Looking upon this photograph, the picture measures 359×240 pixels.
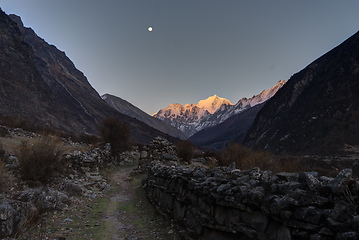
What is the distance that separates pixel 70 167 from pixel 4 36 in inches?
3047

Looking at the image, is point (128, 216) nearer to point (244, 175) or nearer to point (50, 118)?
point (244, 175)

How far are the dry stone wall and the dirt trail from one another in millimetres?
1264

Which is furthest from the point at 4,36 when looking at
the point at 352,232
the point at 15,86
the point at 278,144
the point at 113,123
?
the point at 278,144

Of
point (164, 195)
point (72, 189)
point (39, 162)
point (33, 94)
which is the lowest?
point (72, 189)

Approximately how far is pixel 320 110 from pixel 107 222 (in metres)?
84.8

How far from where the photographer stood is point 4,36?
6738cm

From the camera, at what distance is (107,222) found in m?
7.32

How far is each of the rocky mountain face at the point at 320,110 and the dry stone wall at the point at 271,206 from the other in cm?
6378

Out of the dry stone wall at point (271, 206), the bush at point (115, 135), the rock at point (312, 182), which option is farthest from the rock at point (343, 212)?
the bush at point (115, 135)

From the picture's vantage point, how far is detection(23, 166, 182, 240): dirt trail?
5985mm

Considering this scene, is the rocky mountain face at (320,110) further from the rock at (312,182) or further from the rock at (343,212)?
the rock at (343,212)

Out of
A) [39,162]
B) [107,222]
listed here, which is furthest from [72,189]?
[107,222]

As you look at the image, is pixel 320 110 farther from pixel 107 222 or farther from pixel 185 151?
pixel 107 222

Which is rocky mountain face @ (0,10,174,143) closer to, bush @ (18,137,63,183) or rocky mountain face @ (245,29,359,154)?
bush @ (18,137,63,183)
